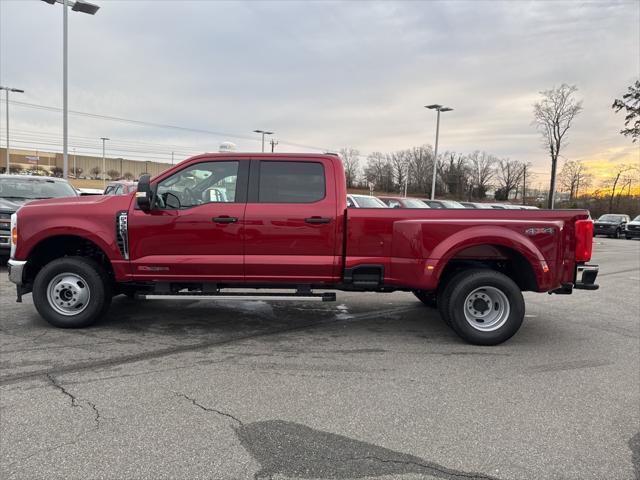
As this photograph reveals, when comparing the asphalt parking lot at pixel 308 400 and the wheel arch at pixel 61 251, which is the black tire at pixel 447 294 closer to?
the asphalt parking lot at pixel 308 400

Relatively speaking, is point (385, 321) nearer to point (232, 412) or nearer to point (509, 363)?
point (509, 363)

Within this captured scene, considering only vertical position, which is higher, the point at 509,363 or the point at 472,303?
the point at 472,303

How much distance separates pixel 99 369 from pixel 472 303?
391 centimetres

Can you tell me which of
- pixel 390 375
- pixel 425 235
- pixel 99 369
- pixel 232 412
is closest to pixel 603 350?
pixel 425 235

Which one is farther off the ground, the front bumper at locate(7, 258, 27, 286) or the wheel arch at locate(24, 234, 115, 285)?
the wheel arch at locate(24, 234, 115, 285)

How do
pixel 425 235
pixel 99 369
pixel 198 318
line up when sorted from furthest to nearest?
pixel 198 318
pixel 425 235
pixel 99 369

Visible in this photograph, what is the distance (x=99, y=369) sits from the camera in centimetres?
430

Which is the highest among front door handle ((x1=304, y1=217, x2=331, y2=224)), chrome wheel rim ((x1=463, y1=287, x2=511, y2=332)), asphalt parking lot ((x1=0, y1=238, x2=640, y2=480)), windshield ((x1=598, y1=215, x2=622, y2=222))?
windshield ((x1=598, y1=215, x2=622, y2=222))

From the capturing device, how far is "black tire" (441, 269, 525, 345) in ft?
17.2

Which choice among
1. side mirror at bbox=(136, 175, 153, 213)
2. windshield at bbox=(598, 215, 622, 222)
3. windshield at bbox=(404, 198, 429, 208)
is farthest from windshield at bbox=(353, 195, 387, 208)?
windshield at bbox=(598, 215, 622, 222)

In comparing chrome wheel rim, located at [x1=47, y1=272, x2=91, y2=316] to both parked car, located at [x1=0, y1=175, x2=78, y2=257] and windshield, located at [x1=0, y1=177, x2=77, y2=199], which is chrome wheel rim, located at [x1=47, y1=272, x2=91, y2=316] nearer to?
parked car, located at [x1=0, y1=175, x2=78, y2=257]

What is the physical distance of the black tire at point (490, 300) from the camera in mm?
5242

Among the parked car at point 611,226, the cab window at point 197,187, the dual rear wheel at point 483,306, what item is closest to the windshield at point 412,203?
the dual rear wheel at point 483,306

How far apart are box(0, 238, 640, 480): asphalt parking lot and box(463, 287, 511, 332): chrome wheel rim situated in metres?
0.29
